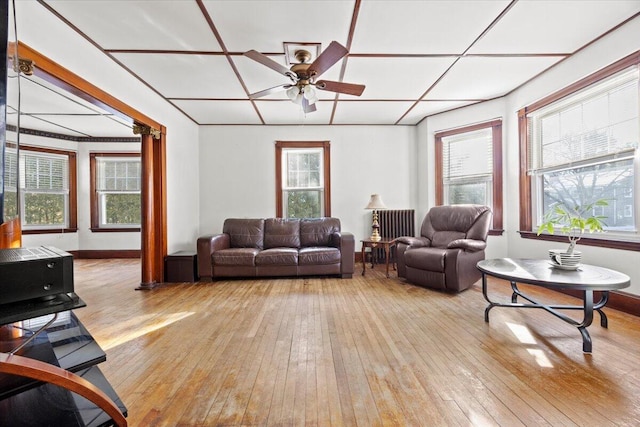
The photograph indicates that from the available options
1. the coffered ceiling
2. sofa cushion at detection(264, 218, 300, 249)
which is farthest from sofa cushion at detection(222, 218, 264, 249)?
the coffered ceiling

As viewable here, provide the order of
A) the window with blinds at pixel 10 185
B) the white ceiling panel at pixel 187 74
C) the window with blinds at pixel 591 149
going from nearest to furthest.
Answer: the window with blinds at pixel 10 185 → the window with blinds at pixel 591 149 → the white ceiling panel at pixel 187 74

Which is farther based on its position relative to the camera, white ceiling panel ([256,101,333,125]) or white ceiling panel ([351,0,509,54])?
white ceiling panel ([256,101,333,125])

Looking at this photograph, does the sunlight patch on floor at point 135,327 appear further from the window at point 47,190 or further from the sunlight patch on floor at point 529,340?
the window at point 47,190

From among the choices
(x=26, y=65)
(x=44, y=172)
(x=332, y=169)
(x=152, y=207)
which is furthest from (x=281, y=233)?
(x=44, y=172)

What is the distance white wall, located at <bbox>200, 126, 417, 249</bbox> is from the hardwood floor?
238 cm

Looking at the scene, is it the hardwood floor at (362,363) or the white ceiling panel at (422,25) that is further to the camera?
the white ceiling panel at (422,25)

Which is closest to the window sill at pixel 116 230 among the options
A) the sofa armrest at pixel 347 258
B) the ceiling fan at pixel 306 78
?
the sofa armrest at pixel 347 258

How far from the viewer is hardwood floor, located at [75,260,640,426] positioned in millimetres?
1387

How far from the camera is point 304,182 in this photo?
5352 mm

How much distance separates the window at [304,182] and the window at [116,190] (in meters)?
3.32

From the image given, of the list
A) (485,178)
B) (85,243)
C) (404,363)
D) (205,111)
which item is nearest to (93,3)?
(205,111)

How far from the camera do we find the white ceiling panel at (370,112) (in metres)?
4.25

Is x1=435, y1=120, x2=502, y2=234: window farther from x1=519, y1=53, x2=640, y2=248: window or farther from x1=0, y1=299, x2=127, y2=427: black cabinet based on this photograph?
x1=0, y1=299, x2=127, y2=427: black cabinet

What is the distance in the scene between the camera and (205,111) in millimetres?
4500
